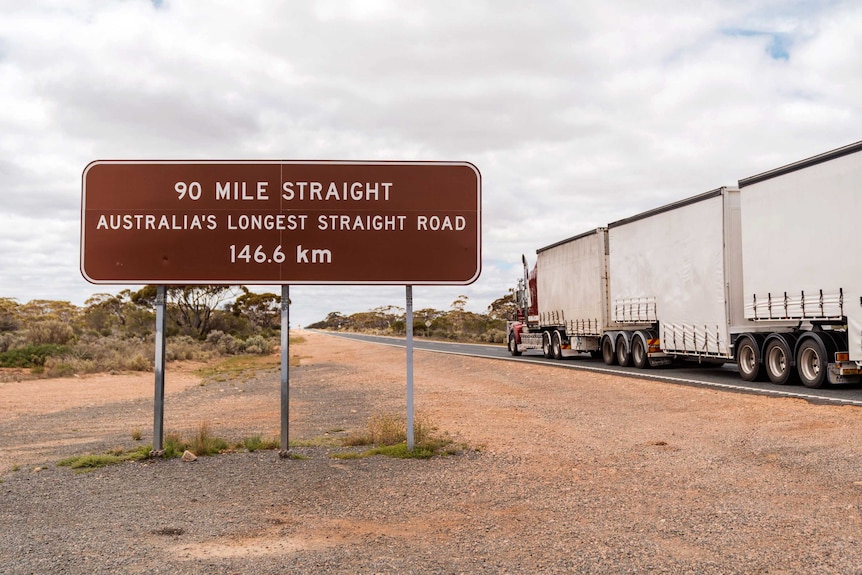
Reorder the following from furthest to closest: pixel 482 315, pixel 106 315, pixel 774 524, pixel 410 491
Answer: pixel 482 315, pixel 106 315, pixel 410 491, pixel 774 524

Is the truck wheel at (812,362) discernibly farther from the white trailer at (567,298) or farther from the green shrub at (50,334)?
the green shrub at (50,334)

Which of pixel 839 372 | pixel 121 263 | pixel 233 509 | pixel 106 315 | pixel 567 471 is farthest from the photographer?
pixel 106 315

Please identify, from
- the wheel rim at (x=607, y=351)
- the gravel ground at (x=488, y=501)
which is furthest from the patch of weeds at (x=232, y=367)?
the gravel ground at (x=488, y=501)

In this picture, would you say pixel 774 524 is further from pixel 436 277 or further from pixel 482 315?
pixel 482 315

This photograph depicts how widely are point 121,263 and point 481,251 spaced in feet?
14.0

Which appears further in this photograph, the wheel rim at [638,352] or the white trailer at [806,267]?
the wheel rim at [638,352]

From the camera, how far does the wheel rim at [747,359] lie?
18172mm

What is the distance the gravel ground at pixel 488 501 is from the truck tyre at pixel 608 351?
1251 cm

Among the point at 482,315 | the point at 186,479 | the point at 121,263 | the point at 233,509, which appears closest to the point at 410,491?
the point at 233,509

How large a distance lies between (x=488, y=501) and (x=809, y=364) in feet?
38.7

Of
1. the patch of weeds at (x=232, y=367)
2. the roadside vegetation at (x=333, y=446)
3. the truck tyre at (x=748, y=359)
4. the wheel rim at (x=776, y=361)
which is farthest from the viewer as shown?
the patch of weeds at (x=232, y=367)

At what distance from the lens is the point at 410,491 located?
756cm

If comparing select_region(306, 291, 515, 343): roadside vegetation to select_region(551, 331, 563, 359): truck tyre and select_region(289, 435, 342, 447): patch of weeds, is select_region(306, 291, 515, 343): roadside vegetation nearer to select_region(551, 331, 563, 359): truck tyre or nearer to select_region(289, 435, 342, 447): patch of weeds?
select_region(551, 331, 563, 359): truck tyre

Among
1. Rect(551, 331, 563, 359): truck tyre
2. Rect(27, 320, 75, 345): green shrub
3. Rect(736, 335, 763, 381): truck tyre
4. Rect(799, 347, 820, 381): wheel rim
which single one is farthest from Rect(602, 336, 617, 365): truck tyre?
Rect(27, 320, 75, 345): green shrub
